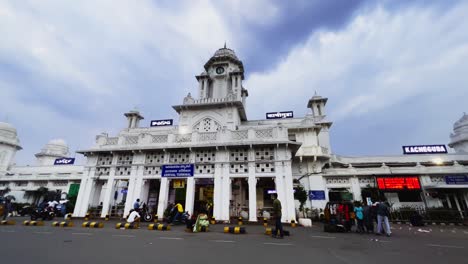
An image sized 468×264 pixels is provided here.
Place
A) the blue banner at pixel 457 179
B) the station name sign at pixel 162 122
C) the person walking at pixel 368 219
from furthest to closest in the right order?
the station name sign at pixel 162 122, the blue banner at pixel 457 179, the person walking at pixel 368 219

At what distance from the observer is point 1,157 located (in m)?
38.2

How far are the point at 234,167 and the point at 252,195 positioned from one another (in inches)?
96.2

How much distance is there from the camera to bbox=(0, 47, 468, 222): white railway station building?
15.4 m

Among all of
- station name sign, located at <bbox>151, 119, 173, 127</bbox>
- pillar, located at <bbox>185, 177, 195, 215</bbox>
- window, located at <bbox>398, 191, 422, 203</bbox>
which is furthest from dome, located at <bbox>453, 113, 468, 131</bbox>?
station name sign, located at <bbox>151, 119, 173, 127</bbox>

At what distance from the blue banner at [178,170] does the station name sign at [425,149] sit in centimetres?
2895

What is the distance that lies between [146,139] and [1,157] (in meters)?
42.2

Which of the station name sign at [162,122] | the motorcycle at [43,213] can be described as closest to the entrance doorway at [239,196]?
the motorcycle at [43,213]

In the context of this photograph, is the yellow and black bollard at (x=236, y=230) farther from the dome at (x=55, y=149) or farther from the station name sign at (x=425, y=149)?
the dome at (x=55, y=149)

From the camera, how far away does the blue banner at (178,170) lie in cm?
1548

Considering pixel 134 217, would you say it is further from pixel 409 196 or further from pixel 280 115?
pixel 409 196

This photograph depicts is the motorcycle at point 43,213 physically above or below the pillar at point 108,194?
below

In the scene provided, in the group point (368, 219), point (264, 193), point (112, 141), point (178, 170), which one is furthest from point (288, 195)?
point (112, 141)

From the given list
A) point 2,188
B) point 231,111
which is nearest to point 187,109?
point 231,111

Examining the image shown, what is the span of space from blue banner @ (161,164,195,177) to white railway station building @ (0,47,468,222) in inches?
3.0
